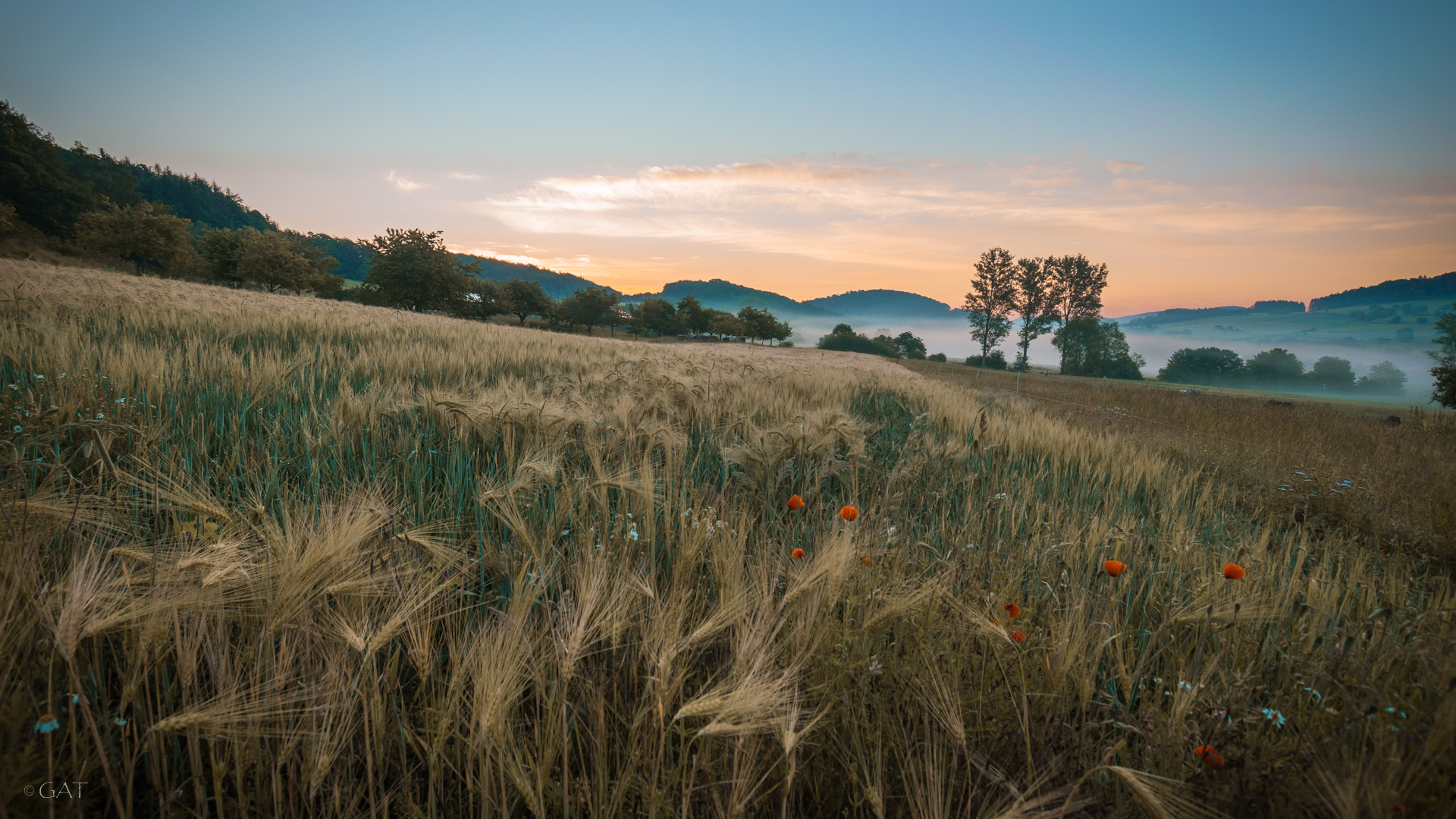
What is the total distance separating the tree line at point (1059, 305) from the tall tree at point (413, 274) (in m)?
54.7

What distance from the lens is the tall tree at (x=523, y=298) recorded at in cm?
6769

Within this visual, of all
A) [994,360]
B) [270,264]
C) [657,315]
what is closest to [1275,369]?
[994,360]

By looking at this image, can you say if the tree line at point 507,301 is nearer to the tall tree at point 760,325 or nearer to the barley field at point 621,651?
the tall tree at point 760,325

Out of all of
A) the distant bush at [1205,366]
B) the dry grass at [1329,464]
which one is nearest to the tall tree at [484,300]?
the dry grass at [1329,464]

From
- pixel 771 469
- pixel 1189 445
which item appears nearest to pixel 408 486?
pixel 771 469

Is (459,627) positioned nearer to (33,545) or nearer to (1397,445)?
(33,545)

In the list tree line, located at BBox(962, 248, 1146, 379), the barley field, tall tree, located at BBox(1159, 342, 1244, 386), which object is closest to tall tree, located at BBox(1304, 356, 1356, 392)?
tall tree, located at BBox(1159, 342, 1244, 386)

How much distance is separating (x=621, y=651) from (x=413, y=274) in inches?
2105

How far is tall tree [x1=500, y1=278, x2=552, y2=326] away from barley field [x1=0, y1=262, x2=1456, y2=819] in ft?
234

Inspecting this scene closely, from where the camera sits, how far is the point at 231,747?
910 mm

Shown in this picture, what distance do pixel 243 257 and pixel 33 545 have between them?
200 ft

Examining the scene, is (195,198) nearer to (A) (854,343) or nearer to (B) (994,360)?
(A) (854,343)

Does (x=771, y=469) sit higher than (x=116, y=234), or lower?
lower

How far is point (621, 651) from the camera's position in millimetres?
1242
